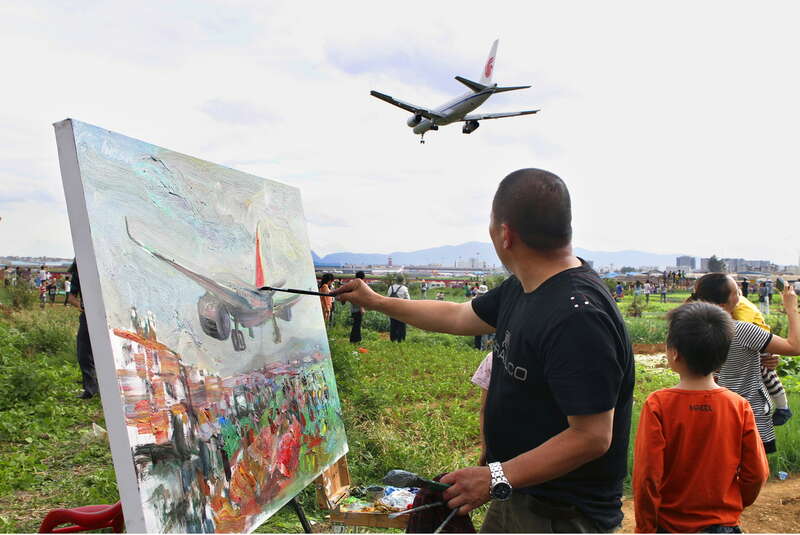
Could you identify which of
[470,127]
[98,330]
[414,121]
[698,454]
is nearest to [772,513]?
[698,454]

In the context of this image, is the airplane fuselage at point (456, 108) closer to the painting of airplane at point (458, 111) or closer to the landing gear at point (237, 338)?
the painting of airplane at point (458, 111)

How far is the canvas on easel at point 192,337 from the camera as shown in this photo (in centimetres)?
183

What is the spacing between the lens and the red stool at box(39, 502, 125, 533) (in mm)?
1886

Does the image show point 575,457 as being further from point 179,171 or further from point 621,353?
point 179,171

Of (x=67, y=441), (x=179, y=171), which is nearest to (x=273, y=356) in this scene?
(x=179, y=171)

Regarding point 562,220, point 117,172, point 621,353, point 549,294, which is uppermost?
point 117,172

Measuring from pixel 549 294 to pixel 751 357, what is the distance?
2.28 metres

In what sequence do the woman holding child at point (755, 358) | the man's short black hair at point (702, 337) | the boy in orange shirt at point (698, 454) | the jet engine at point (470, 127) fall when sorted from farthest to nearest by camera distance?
1. the jet engine at point (470, 127)
2. the woman holding child at point (755, 358)
3. the man's short black hair at point (702, 337)
4. the boy in orange shirt at point (698, 454)

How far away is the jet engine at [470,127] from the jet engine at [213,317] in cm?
945

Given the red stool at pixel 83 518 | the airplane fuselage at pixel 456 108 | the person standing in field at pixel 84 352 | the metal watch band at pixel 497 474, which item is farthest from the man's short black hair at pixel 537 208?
the airplane fuselage at pixel 456 108

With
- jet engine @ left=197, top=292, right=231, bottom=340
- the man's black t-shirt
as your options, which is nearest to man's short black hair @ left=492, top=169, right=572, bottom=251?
the man's black t-shirt

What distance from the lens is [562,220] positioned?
1.80m

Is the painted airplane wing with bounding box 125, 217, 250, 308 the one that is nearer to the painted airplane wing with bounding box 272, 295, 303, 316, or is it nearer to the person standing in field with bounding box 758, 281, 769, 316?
the painted airplane wing with bounding box 272, 295, 303, 316

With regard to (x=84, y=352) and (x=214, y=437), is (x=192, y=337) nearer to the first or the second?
(x=214, y=437)
